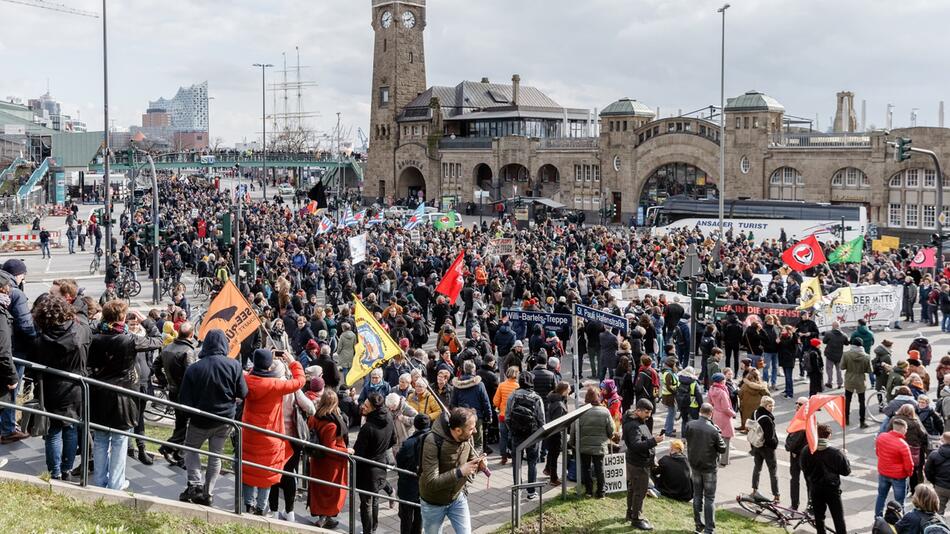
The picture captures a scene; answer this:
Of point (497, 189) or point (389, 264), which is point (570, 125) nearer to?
point (497, 189)

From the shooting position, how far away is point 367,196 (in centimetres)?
8550

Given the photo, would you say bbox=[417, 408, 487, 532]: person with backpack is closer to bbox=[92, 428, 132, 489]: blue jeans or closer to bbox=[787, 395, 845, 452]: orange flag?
bbox=[92, 428, 132, 489]: blue jeans

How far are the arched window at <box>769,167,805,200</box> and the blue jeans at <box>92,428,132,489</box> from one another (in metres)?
51.3

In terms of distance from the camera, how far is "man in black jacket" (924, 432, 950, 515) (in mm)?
11078

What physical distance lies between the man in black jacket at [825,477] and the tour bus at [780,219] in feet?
103

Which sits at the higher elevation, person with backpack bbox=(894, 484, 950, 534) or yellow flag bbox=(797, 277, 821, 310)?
yellow flag bbox=(797, 277, 821, 310)

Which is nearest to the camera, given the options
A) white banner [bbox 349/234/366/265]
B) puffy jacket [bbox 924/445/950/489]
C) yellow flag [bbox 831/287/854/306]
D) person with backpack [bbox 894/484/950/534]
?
person with backpack [bbox 894/484/950/534]

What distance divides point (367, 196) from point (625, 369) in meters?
72.1

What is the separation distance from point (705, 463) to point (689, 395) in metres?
3.99

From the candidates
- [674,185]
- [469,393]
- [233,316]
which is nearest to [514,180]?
[674,185]

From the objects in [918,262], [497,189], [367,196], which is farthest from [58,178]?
[918,262]

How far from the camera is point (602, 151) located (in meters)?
65.2

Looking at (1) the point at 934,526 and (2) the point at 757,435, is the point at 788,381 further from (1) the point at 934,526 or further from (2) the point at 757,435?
(1) the point at 934,526

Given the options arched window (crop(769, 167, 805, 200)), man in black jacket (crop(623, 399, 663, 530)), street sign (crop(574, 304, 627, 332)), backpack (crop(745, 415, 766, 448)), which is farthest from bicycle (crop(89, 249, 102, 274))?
arched window (crop(769, 167, 805, 200))
